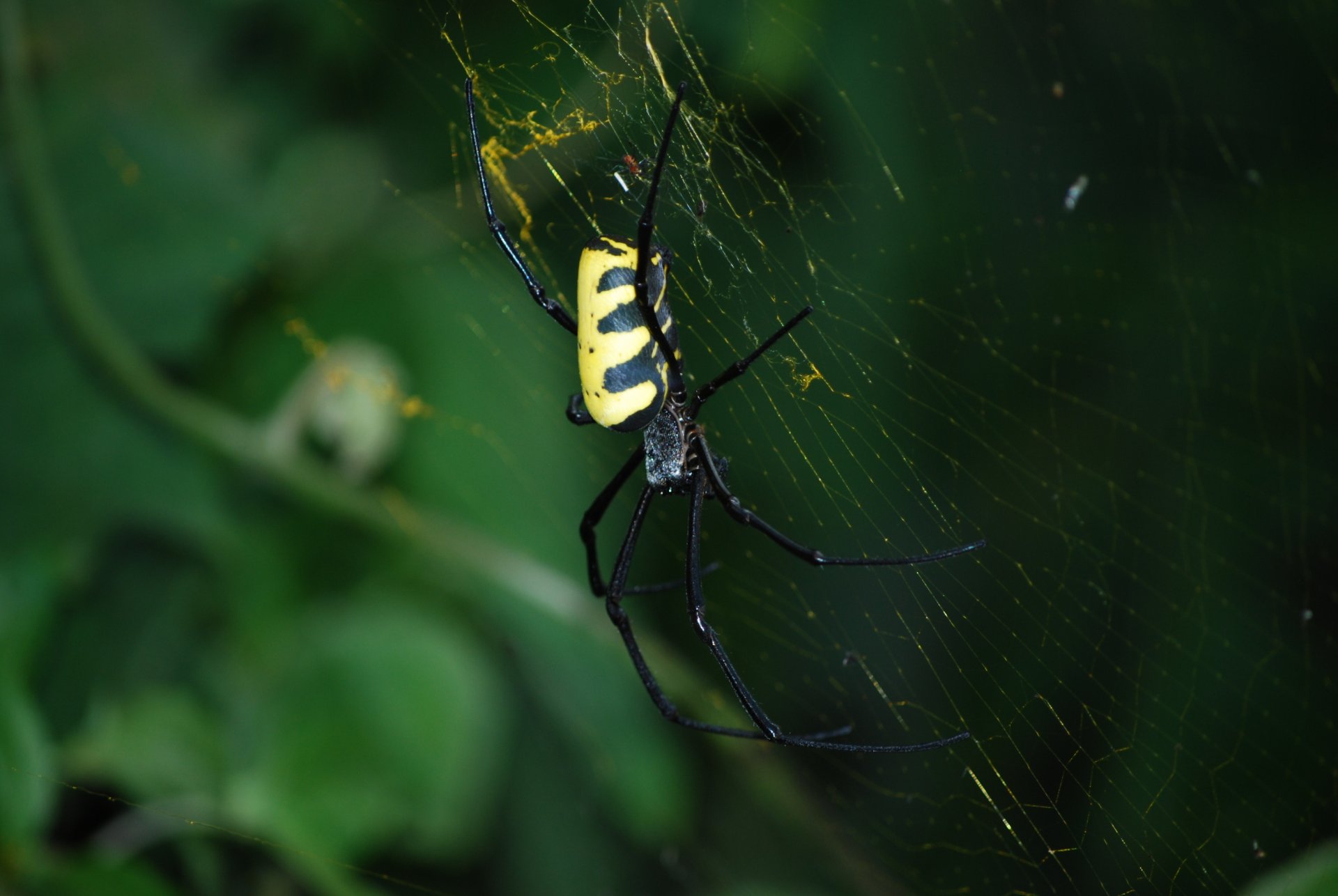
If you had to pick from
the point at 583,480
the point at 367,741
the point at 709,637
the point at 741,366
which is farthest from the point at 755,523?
the point at 367,741

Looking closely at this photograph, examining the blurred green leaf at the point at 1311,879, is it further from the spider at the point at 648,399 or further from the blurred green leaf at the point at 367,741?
the blurred green leaf at the point at 367,741

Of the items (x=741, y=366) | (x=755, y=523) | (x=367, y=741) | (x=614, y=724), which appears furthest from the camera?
(x=614, y=724)

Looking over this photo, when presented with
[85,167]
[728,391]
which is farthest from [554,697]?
[85,167]

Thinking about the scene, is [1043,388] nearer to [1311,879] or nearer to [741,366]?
[741,366]

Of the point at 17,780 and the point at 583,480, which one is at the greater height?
the point at 17,780

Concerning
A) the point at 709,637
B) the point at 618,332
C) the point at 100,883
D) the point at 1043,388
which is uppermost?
the point at 618,332

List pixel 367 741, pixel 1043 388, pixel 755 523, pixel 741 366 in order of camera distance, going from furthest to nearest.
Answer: pixel 1043 388 → pixel 367 741 → pixel 755 523 → pixel 741 366
